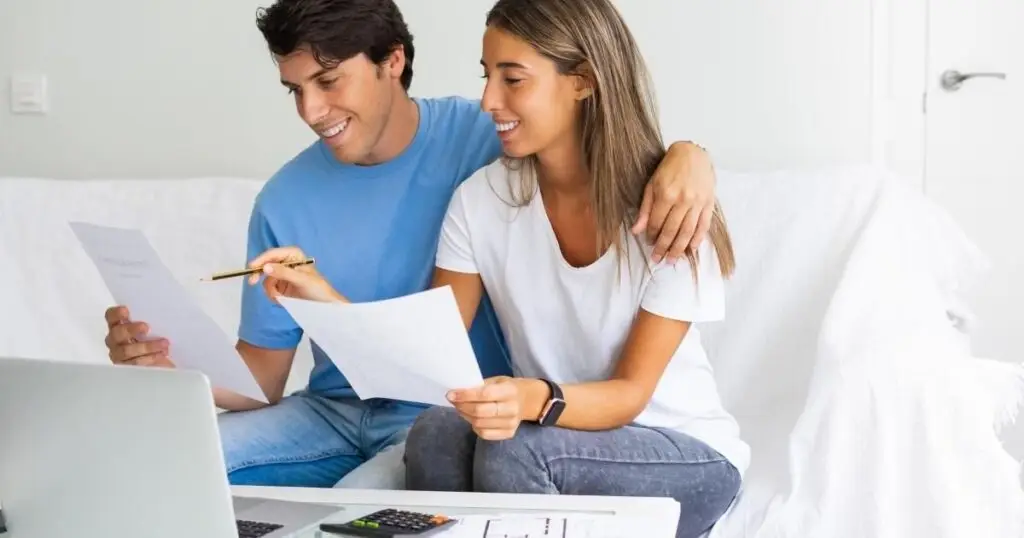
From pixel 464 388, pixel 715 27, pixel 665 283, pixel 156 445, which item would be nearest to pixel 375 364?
pixel 464 388

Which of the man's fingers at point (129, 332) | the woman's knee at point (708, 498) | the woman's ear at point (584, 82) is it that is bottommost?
the woman's knee at point (708, 498)

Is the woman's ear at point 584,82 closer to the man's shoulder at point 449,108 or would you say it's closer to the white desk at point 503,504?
the man's shoulder at point 449,108

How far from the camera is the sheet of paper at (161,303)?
4.20 ft

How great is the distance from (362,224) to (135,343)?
0.40 m

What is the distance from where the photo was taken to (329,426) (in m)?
1.72

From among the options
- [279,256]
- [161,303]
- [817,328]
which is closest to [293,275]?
[279,256]

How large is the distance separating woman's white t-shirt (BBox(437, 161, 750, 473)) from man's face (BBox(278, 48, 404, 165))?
17 cm

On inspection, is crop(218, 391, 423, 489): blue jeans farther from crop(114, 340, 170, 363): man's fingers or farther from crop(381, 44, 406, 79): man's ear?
crop(381, 44, 406, 79): man's ear

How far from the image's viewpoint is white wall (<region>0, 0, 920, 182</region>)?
2.58m

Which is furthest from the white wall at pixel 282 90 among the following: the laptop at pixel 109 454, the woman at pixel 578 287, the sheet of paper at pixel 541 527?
the laptop at pixel 109 454

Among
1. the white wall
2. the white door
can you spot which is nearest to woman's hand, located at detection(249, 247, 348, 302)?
the white wall

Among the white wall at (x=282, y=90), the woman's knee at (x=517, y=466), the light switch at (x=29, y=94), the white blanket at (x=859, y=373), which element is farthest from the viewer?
the light switch at (x=29, y=94)

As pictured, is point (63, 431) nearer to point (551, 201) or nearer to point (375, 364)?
point (375, 364)

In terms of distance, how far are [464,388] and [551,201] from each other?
0.43 meters
